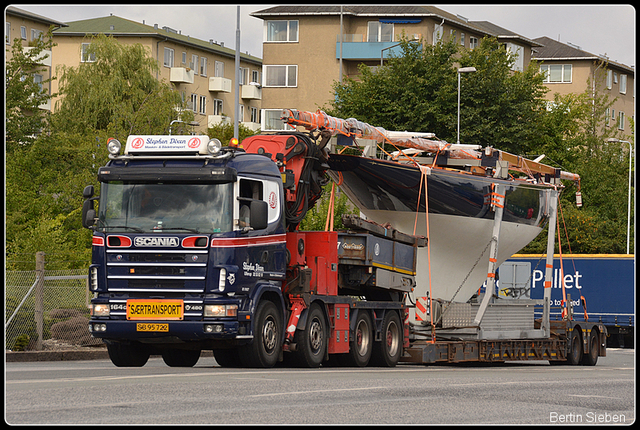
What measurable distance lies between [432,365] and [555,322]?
4.09 metres

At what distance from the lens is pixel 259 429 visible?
27.5 ft

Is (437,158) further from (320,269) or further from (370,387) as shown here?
(370,387)

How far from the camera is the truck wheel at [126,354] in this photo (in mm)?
16109

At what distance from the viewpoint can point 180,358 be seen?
1734cm

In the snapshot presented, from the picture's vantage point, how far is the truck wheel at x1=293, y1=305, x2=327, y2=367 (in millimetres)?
16266

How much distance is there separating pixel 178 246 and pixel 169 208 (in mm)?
580

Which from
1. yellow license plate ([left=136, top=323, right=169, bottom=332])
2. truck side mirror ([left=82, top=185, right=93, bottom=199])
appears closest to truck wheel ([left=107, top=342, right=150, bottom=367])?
yellow license plate ([left=136, top=323, right=169, bottom=332])

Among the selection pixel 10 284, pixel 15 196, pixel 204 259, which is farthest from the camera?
pixel 15 196

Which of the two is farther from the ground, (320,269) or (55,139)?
(55,139)

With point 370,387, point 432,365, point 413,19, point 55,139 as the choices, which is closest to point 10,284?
point 432,365

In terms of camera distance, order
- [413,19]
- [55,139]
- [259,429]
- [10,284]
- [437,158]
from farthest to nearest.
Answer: [413,19] → [55,139] → [437,158] → [10,284] → [259,429]

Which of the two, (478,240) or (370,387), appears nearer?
(370,387)

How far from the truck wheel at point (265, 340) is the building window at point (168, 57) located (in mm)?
72694

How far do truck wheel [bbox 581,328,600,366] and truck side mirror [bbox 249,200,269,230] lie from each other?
12314mm
